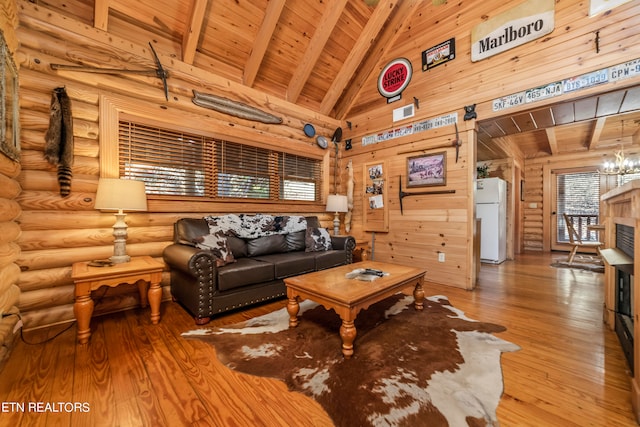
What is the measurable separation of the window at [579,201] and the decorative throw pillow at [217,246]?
26.5 ft

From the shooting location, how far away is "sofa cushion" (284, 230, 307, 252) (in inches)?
138

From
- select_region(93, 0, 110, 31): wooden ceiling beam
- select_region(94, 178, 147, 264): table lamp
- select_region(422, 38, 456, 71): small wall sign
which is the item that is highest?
select_region(422, 38, 456, 71): small wall sign

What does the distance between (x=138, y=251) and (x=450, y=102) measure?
4.26 metres

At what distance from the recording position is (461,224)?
10.8 feet

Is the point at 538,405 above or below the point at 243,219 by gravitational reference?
below

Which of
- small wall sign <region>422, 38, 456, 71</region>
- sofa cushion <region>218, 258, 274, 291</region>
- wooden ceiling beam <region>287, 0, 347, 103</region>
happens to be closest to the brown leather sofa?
sofa cushion <region>218, 258, 274, 291</region>

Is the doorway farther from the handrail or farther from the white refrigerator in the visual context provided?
the white refrigerator

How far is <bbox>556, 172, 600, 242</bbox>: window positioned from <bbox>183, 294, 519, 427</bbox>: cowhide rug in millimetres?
6588

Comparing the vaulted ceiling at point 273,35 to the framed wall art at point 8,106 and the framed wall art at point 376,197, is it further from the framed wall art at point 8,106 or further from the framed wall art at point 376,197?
the framed wall art at point 376,197

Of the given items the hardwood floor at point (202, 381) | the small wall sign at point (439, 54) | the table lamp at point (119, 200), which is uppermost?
the small wall sign at point (439, 54)

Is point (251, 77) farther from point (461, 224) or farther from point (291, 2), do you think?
point (461, 224)

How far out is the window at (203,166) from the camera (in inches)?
108

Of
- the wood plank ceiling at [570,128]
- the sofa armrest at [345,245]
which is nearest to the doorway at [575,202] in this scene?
the wood plank ceiling at [570,128]

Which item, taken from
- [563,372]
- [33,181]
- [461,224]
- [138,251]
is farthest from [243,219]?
[563,372]
